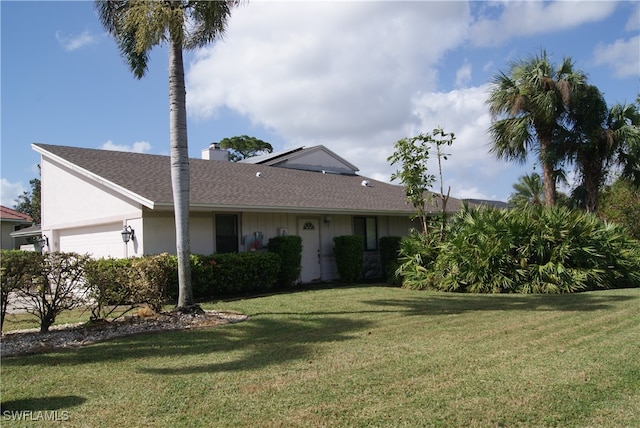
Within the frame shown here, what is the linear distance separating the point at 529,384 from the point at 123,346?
5519 millimetres

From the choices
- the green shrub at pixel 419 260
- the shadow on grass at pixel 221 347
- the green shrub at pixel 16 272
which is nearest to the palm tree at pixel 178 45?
the shadow on grass at pixel 221 347

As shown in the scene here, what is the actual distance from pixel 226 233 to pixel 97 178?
3.91 metres

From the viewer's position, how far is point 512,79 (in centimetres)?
1889

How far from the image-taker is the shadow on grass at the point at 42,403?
16.2 ft

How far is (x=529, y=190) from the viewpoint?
3081 centimetres

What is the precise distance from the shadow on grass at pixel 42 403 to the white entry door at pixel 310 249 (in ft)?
38.8

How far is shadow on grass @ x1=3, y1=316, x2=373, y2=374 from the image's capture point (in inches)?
256

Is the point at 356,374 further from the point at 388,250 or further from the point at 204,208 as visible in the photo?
the point at 388,250

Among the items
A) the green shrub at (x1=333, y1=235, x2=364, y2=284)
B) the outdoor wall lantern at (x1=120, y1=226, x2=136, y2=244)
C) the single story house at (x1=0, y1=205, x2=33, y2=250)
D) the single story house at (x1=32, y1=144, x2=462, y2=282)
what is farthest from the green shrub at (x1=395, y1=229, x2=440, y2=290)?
the single story house at (x1=0, y1=205, x2=33, y2=250)

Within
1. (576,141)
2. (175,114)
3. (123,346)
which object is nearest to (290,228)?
(175,114)

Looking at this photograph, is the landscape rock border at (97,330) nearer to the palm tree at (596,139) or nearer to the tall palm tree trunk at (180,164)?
the tall palm tree trunk at (180,164)

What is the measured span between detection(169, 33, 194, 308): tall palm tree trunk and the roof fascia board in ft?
9.75

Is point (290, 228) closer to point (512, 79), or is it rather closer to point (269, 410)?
point (512, 79)

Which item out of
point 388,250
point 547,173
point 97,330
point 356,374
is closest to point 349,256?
point 388,250
